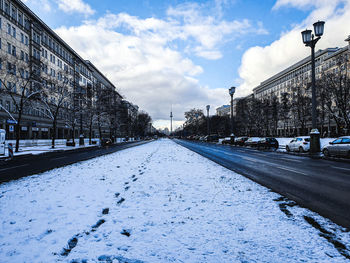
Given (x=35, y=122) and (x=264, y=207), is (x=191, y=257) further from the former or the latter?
(x=35, y=122)

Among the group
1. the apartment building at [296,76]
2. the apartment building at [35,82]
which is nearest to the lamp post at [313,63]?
the apartment building at [35,82]

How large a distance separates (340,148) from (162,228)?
55.4ft

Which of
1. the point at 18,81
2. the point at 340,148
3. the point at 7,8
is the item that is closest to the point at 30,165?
the point at 18,81

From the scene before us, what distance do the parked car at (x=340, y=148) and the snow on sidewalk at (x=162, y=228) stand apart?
42.2 feet

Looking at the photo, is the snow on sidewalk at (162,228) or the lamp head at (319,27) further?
the lamp head at (319,27)

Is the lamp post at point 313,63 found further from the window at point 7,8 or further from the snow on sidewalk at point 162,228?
the window at point 7,8

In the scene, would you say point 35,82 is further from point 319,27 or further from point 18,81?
point 319,27

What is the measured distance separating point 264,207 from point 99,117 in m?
46.8

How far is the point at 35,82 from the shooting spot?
31.1 metres

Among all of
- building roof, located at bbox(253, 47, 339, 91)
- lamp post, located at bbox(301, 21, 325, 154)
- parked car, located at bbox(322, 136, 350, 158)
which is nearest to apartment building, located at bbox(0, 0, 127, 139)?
lamp post, located at bbox(301, 21, 325, 154)

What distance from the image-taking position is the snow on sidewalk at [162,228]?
→ 281cm

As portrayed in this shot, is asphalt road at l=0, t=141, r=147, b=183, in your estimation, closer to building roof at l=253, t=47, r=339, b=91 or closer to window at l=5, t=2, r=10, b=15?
window at l=5, t=2, r=10, b=15

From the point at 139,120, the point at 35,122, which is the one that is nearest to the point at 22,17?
the point at 35,122

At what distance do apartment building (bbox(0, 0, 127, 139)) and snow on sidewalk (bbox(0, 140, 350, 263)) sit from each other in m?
28.5
